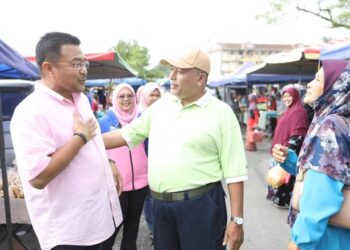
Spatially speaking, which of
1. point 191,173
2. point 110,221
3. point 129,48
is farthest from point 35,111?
point 129,48

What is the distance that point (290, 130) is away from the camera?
207 inches

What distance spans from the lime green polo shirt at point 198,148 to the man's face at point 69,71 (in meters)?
0.59

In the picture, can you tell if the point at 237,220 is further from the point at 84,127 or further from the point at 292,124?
Result: the point at 292,124

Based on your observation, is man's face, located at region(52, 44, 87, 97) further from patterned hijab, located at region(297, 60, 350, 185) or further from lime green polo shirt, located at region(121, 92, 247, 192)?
patterned hijab, located at region(297, 60, 350, 185)

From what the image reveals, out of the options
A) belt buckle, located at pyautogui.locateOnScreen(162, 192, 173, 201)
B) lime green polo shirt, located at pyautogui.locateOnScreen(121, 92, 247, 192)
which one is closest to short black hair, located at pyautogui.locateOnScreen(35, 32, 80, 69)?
lime green polo shirt, located at pyautogui.locateOnScreen(121, 92, 247, 192)

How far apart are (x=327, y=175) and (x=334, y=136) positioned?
175 millimetres

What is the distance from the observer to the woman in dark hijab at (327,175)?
5.16ft

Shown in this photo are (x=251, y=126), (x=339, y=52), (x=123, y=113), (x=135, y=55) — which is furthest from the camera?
(x=135, y=55)

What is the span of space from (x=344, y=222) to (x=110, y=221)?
121 centimetres

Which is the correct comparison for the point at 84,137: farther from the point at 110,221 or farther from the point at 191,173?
the point at 191,173

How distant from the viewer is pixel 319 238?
5.25ft

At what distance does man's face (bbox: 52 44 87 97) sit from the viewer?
6.15 ft

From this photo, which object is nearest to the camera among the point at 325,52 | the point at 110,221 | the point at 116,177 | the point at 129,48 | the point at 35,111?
the point at 35,111

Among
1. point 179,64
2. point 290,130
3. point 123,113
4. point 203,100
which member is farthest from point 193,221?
point 290,130
